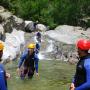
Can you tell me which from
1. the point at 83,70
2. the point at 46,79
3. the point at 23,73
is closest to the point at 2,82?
the point at 83,70

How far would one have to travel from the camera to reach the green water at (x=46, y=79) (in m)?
16.6

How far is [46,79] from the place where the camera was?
19.0 metres

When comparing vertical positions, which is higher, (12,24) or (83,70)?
(83,70)

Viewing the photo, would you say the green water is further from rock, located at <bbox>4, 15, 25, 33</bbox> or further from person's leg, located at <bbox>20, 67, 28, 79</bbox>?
rock, located at <bbox>4, 15, 25, 33</bbox>

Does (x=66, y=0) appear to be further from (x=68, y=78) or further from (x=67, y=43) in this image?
Answer: (x=68, y=78)

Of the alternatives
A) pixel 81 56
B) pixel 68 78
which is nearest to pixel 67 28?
pixel 68 78

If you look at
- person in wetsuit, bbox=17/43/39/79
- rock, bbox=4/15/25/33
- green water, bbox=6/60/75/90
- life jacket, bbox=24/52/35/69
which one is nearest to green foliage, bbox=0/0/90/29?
rock, bbox=4/15/25/33

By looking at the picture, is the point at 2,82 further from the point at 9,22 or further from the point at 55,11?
the point at 55,11

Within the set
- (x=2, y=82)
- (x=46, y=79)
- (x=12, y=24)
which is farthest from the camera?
(x=12, y=24)

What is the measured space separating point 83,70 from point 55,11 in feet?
155

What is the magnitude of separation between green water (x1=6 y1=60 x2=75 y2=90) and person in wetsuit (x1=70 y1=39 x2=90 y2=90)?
9.65m

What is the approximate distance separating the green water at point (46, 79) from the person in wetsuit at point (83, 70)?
380 inches

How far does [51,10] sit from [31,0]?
313 centimetres

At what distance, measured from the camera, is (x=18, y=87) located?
1625cm
